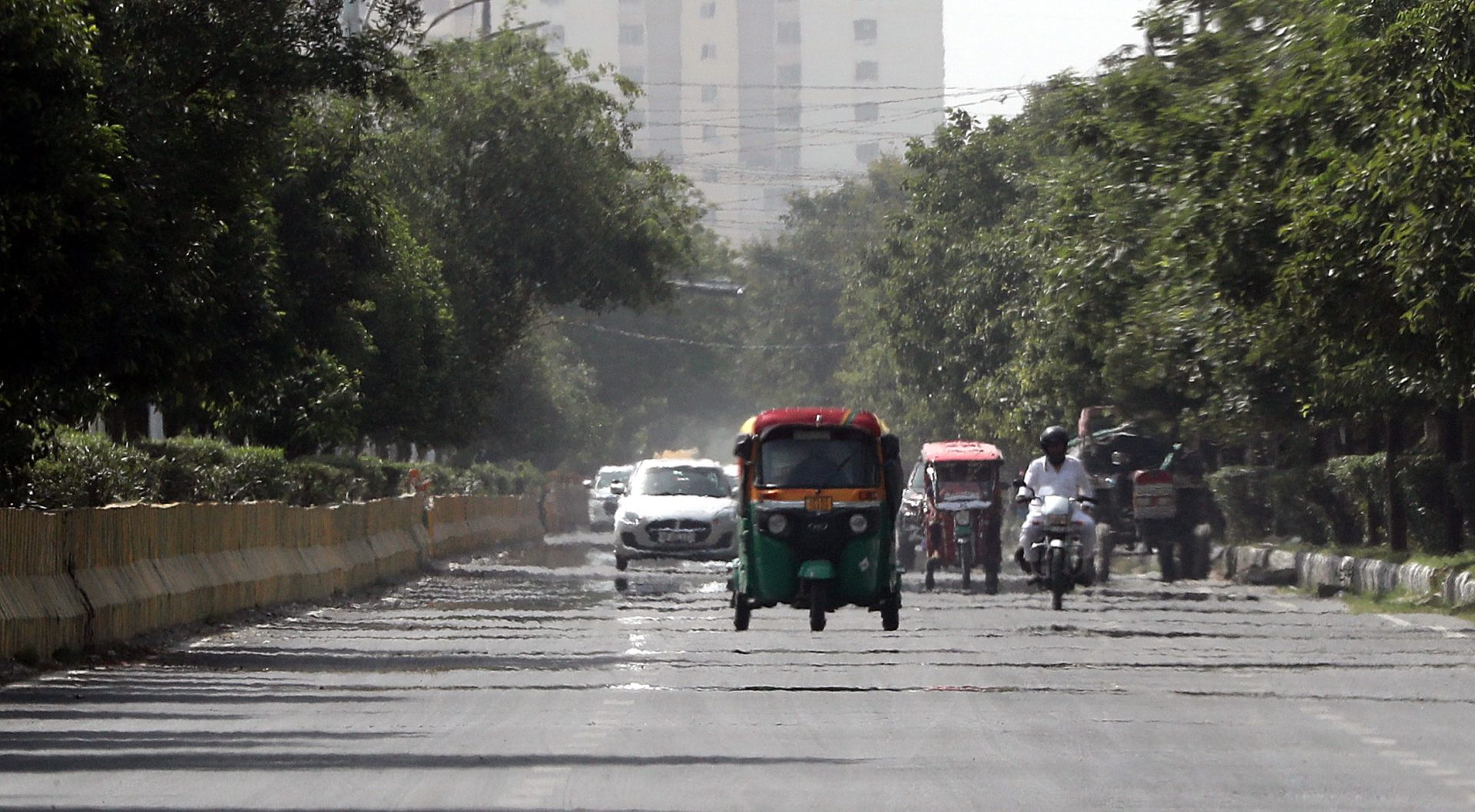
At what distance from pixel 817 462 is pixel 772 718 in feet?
22.3

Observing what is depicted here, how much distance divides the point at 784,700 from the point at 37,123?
243 inches

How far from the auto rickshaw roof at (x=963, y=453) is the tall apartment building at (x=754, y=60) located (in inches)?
5387

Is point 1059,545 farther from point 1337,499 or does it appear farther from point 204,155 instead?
point 1337,499

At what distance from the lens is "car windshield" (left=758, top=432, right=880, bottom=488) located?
1911cm

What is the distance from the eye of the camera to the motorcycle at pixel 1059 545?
2267 centimetres

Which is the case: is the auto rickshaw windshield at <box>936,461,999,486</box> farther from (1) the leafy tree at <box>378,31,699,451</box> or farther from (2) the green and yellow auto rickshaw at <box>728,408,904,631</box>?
(1) the leafy tree at <box>378,31,699,451</box>

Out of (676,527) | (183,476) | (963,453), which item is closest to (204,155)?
(183,476)

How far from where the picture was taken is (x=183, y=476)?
2497 centimetres

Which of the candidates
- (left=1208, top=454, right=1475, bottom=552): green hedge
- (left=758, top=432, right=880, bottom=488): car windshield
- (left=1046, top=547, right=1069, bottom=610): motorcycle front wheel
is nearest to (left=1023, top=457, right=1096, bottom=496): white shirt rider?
(left=1046, top=547, right=1069, bottom=610): motorcycle front wheel

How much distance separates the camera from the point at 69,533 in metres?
17.7

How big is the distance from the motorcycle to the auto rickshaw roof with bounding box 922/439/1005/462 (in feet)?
22.3

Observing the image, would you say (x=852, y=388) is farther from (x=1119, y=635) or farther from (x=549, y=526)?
(x=1119, y=635)

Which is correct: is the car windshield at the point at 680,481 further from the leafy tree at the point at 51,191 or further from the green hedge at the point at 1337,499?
the leafy tree at the point at 51,191

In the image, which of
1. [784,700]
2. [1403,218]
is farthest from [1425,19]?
[784,700]
